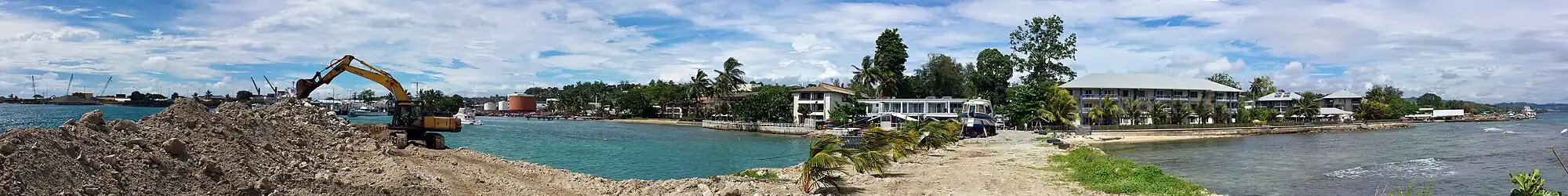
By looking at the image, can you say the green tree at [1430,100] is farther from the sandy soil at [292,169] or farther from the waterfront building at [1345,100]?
the sandy soil at [292,169]

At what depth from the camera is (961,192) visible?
63.0 ft

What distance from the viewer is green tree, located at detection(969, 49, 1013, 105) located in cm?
7719

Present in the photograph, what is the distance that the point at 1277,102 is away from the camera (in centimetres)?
10412

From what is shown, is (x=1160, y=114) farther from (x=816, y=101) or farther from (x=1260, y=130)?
(x=816, y=101)

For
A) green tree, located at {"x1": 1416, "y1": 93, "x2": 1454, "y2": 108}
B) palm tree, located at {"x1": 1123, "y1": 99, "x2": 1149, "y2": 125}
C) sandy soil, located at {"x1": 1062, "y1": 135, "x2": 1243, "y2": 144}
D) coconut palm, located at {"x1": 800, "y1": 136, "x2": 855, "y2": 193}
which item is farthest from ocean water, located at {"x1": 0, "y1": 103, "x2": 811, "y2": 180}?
green tree, located at {"x1": 1416, "y1": 93, "x2": 1454, "y2": 108}

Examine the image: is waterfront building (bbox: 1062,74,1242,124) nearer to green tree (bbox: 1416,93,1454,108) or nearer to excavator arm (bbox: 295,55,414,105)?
excavator arm (bbox: 295,55,414,105)

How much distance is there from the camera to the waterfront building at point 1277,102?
100 m

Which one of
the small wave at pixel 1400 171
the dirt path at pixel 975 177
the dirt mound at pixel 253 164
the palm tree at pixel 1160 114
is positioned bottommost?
the small wave at pixel 1400 171

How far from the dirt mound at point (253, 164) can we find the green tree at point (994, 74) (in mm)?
59994

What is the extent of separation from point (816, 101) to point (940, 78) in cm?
1550

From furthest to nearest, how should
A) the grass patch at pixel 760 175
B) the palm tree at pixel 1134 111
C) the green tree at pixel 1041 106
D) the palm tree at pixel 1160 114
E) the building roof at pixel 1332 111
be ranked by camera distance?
the building roof at pixel 1332 111 → the palm tree at pixel 1160 114 → the palm tree at pixel 1134 111 → the green tree at pixel 1041 106 → the grass patch at pixel 760 175

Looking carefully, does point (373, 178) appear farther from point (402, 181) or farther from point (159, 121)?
point (159, 121)

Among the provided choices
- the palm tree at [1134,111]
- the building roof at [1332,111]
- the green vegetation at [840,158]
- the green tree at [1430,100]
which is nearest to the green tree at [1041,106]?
the palm tree at [1134,111]

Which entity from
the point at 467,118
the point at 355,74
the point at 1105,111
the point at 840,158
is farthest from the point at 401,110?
the point at 467,118
